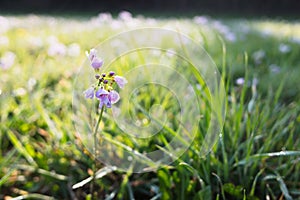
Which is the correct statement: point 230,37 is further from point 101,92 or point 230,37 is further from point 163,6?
point 163,6

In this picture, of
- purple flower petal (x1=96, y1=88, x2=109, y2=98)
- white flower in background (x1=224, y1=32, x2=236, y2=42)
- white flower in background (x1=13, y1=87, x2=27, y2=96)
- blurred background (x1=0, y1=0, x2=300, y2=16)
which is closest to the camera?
purple flower petal (x1=96, y1=88, x2=109, y2=98)

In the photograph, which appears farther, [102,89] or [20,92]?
[20,92]

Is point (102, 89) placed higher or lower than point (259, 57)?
higher

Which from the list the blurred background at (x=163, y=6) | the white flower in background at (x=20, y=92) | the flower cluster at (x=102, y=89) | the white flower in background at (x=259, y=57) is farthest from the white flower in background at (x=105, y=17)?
the blurred background at (x=163, y=6)

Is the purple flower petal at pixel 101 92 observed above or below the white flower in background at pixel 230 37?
above

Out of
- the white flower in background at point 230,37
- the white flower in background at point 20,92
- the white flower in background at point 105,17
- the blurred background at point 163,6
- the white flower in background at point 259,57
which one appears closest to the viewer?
the white flower in background at point 20,92

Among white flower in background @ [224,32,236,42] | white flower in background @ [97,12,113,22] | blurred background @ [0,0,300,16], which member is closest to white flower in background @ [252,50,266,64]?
white flower in background @ [224,32,236,42]

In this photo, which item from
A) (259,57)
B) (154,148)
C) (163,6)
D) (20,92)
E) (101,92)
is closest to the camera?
(101,92)

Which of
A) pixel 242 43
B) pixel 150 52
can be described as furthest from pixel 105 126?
pixel 242 43

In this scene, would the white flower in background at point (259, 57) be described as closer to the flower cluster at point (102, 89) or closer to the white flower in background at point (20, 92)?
the white flower in background at point (20, 92)

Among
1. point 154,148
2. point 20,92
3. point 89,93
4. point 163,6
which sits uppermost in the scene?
point 163,6

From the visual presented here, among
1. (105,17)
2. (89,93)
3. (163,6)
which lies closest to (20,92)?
(89,93)

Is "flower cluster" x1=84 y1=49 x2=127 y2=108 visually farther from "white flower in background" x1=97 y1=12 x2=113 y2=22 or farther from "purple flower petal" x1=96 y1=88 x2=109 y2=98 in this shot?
"white flower in background" x1=97 y1=12 x2=113 y2=22
